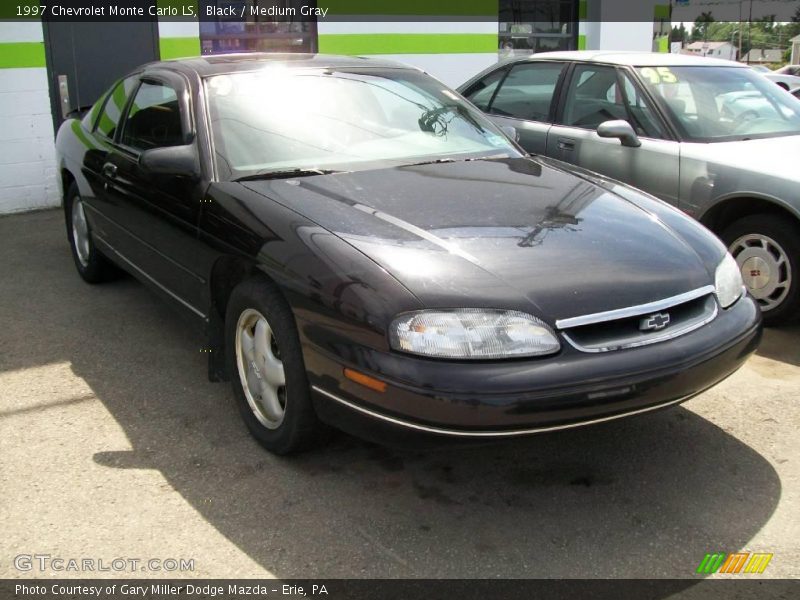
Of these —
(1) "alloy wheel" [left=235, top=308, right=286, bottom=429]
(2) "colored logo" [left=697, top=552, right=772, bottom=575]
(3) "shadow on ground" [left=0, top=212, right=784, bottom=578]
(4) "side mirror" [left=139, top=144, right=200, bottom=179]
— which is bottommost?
(2) "colored logo" [left=697, top=552, right=772, bottom=575]

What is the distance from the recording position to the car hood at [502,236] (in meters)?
2.83

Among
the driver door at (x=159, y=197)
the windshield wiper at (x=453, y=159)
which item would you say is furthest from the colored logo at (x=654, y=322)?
the driver door at (x=159, y=197)

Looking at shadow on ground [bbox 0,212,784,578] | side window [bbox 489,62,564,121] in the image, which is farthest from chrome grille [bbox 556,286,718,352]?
side window [bbox 489,62,564,121]

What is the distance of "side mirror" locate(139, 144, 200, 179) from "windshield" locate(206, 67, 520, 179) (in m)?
0.12

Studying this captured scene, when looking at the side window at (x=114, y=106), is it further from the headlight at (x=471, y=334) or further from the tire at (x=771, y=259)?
the tire at (x=771, y=259)

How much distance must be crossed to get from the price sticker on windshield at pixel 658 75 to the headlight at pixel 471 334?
11.6ft

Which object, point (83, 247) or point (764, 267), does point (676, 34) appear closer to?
point (764, 267)

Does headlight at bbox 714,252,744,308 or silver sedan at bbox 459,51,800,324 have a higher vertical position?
silver sedan at bbox 459,51,800,324

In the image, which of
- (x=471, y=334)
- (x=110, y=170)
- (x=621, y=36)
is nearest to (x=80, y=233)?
(x=110, y=170)

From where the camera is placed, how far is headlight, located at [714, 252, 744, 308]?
322cm

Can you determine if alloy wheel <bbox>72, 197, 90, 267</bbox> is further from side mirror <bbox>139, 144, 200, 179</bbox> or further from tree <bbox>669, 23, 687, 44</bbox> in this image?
tree <bbox>669, 23, 687, 44</bbox>

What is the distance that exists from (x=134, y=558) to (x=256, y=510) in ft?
1.49

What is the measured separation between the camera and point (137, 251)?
452cm

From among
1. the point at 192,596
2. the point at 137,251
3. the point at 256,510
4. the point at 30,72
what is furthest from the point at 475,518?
the point at 30,72
